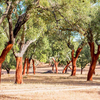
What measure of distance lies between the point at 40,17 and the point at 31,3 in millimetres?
2726

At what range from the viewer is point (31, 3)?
1156 cm

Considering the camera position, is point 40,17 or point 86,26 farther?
point 86,26

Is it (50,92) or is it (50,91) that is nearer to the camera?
(50,92)

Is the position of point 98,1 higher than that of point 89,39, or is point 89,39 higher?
point 98,1

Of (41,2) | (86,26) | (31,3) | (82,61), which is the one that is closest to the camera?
(31,3)

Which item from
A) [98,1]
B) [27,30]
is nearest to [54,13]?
[27,30]

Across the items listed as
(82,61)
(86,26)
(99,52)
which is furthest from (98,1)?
(82,61)

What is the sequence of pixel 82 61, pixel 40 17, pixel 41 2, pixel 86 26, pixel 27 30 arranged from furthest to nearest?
pixel 82 61
pixel 86 26
pixel 27 30
pixel 40 17
pixel 41 2

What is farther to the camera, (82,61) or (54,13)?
(82,61)

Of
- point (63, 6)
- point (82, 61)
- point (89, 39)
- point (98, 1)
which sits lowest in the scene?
point (82, 61)

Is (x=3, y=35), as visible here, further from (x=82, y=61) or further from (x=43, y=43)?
(x=82, y=61)

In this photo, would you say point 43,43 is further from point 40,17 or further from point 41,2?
point 41,2

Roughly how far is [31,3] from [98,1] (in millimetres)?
10209

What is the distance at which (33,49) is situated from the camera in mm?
30859
